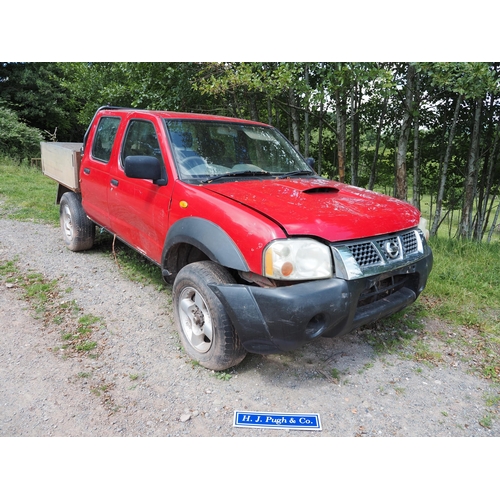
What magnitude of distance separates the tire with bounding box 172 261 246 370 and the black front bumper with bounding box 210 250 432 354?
4.8 inches

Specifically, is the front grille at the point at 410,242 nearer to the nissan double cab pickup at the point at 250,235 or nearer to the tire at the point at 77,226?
the nissan double cab pickup at the point at 250,235

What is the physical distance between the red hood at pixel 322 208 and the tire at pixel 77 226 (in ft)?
9.52

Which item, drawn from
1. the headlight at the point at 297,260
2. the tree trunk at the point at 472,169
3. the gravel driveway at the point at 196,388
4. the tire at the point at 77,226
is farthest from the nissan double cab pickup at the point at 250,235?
the tree trunk at the point at 472,169

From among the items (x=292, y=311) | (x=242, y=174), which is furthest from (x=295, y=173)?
(x=292, y=311)

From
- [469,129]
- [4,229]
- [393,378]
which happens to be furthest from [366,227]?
[469,129]

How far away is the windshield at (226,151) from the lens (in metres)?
3.26

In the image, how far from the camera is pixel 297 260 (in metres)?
2.34

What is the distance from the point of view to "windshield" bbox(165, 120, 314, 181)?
326 centimetres

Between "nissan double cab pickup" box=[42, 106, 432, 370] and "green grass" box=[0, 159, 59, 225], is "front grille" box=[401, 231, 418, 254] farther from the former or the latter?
"green grass" box=[0, 159, 59, 225]

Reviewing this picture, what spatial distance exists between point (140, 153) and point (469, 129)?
Answer: 25.2 ft

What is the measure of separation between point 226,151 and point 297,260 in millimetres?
1606

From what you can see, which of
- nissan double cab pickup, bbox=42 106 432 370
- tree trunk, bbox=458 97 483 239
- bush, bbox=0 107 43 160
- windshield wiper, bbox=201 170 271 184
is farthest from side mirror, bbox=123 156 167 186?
bush, bbox=0 107 43 160

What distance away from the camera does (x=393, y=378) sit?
2.83m
